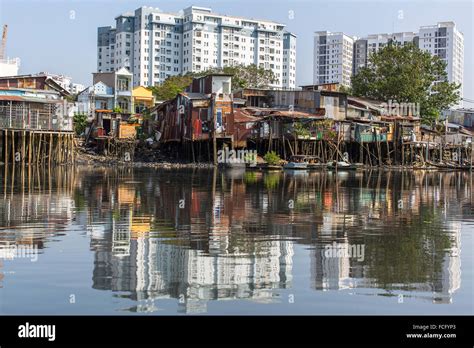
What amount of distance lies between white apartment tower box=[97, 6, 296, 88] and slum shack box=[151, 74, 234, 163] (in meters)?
77.7

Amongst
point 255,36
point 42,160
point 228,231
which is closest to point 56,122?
point 42,160

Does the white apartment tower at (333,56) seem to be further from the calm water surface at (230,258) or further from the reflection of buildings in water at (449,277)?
the reflection of buildings in water at (449,277)

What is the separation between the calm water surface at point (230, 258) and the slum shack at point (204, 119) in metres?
42.1

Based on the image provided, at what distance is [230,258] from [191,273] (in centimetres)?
155

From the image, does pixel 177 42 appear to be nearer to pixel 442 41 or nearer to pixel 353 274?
pixel 442 41

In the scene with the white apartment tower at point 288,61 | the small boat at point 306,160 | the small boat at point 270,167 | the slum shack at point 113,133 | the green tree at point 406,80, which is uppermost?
the white apartment tower at point 288,61

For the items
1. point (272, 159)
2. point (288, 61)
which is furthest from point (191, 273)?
point (288, 61)

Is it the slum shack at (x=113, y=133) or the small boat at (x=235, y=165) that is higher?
the slum shack at (x=113, y=133)

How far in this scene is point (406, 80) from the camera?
262ft

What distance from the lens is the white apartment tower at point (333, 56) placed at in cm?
18588

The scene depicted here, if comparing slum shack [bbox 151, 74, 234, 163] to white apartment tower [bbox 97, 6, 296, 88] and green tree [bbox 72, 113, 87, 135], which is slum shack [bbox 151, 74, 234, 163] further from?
white apartment tower [bbox 97, 6, 296, 88]

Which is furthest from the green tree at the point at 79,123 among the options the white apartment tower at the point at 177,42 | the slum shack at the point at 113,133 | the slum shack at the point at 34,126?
the white apartment tower at the point at 177,42

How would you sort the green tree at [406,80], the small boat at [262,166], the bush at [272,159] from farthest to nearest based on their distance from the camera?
1. the green tree at [406,80]
2. the bush at [272,159]
3. the small boat at [262,166]
